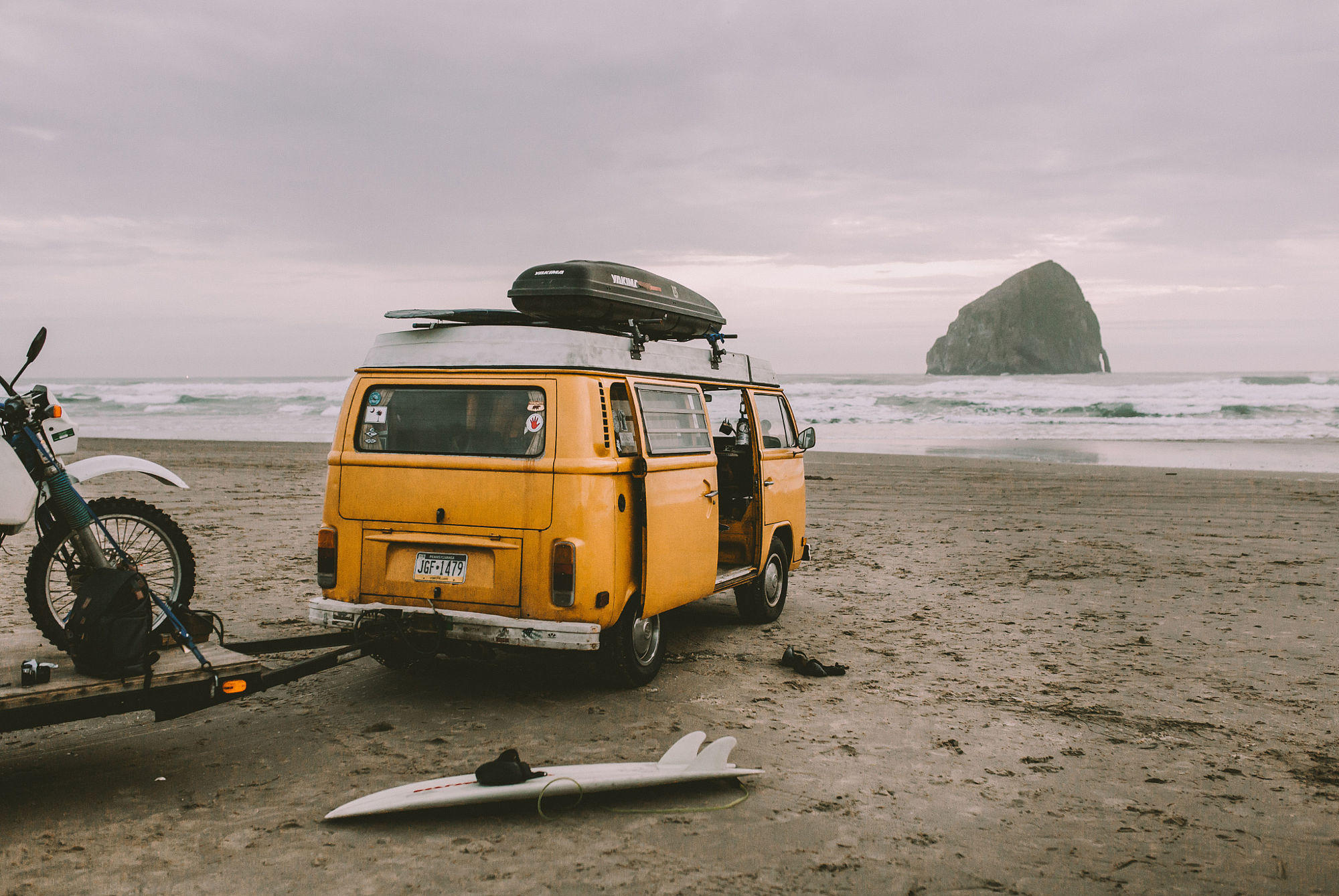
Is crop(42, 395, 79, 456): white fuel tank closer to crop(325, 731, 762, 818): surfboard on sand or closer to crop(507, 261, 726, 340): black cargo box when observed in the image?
crop(325, 731, 762, 818): surfboard on sand

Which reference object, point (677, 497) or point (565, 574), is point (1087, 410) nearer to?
point (677, 497)

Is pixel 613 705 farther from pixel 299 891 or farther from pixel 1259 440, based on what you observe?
pixel 1259 440

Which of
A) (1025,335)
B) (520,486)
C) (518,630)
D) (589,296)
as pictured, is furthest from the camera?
(1025,335)

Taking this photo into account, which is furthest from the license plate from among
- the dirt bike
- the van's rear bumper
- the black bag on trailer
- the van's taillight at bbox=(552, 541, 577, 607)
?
the black bag on trailer

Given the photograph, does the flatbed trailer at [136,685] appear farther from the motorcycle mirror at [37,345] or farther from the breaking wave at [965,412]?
the breaking wave at [965,412]

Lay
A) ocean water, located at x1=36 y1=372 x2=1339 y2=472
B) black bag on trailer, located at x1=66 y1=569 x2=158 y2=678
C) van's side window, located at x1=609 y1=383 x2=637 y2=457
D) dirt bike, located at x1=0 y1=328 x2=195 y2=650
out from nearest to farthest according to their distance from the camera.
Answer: black bag on trailer, located at x1=66 y1=569 x2=158 y2=678, dirt bike, located at x1=0 y1=328 x2=195 y2=650, van's side window, located at x1=609 y1=383 x2=637 y2=457, ocean water, located at x1=36 y1=372 x2=1339 y2=472

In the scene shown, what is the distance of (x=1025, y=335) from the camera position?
121500 millimetres

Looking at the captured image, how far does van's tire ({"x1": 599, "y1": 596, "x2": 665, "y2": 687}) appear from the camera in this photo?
5664mm

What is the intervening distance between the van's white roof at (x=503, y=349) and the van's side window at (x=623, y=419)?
122 mm

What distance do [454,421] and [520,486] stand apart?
61 centimetres

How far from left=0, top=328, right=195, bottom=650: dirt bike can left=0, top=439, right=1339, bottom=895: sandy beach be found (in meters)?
0.75

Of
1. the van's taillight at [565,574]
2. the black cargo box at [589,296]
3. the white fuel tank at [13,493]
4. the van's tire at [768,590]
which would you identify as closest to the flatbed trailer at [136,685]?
the white fuel tank at [13,493]

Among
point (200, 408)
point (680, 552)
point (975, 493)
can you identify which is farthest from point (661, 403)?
point (200, 408)

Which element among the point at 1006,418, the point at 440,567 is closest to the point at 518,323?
the point at 440,567
